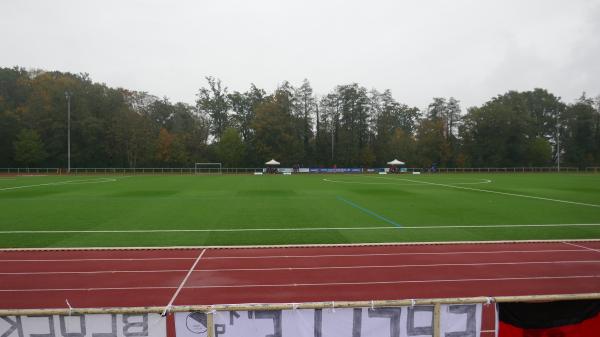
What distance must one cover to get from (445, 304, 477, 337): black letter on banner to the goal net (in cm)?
7468

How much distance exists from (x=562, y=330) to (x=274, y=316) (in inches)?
119

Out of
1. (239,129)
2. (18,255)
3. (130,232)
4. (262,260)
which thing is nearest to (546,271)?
(262,260)

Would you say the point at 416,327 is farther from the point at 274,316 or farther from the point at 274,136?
the point at 274,136

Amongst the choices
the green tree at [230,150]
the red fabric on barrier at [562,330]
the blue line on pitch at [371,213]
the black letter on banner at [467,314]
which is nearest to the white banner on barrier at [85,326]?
the black letter on banner at [467,314]

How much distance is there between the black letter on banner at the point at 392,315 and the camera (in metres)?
4.09

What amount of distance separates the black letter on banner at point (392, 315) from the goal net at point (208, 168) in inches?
2937

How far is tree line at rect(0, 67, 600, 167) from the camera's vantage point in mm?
76188

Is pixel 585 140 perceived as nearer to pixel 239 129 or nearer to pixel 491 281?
pixel 239 129

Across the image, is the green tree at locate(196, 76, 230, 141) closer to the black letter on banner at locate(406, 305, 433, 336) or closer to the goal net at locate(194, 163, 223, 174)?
the goal net at locate(194, 163, 223, 174)

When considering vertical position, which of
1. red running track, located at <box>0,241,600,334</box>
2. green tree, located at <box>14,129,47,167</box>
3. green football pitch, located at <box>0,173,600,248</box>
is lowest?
red running track, located at <box>0,241,600,334</box>

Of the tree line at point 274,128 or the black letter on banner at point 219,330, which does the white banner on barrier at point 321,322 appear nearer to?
the black letter on banner at point 219,330

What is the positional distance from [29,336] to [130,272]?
655 cm

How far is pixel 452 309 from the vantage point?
13.7 ft

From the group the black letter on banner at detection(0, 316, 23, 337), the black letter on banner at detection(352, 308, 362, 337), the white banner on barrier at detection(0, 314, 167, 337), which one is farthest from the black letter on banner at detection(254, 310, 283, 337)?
the black letter on banner at detection(0, 316, 23, 337)
